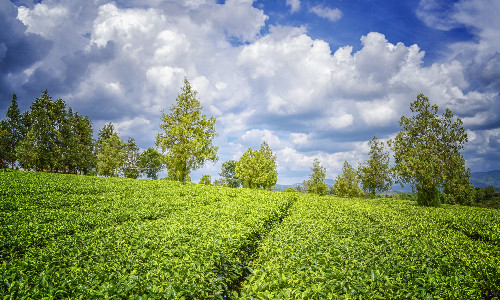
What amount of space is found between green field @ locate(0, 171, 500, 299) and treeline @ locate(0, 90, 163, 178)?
3212 cm

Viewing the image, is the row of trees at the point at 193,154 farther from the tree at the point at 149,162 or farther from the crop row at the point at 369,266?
the crop row at the point at 369,266

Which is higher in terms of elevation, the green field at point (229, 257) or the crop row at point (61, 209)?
the crop row at point (61, 209)

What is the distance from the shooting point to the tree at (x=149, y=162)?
278 ft

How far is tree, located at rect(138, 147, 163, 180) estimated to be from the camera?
8481 cm

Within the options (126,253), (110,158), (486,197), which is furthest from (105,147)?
(486,197)

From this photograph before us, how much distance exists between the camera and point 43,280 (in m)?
5.54

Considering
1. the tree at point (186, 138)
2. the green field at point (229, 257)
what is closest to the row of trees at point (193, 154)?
the tree at point (186, 138)

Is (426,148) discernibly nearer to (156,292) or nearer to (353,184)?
(353,184)

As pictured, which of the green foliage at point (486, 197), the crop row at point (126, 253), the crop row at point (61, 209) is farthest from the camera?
the green foliage at point (486, 197)

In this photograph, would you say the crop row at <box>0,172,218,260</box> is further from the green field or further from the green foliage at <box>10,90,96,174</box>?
the green foliage at <box>10,90,96,174</box>

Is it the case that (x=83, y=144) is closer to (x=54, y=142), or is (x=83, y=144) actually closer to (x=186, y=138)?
(x=54, y=142)

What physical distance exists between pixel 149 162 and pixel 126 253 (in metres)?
86.6

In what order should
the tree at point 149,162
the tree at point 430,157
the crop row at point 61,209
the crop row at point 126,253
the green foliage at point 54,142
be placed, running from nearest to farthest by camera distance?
the crop row at point 126,253
the crop row at point 61,209
the tree at point 430,157
the green foliage at point 54,142
the tree at point 149,162

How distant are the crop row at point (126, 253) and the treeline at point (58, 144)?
29.8 m
